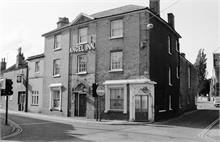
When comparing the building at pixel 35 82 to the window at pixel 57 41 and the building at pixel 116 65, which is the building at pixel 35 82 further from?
the window at pixel 57 41

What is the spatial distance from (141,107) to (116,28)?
7360 millimetres

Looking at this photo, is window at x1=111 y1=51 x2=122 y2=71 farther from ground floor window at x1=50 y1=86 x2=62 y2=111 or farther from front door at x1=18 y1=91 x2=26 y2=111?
front door at x1=18 y1=91 x2=26 y2=111

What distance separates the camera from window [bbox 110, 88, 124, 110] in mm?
22734

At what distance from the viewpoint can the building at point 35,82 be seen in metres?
30.9

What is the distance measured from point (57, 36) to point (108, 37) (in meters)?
7.69

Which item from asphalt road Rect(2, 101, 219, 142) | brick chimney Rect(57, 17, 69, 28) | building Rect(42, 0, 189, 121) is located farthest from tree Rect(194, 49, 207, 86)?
asphalt road Rect(2, 101, 219, 142)

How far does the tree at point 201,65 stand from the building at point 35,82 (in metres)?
54.3

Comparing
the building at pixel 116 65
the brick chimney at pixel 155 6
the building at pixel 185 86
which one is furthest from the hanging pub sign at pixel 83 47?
the building at pixel 185 86

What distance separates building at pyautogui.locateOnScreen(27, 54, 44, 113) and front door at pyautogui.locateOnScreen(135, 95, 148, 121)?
13.1m

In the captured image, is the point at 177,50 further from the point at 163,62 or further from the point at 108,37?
the point at 108,37

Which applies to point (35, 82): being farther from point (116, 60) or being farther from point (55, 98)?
point (116, 60)

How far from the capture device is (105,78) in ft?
77.9

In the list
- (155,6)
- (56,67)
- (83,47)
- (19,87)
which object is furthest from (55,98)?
(155,6)

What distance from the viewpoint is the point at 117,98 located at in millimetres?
22969
